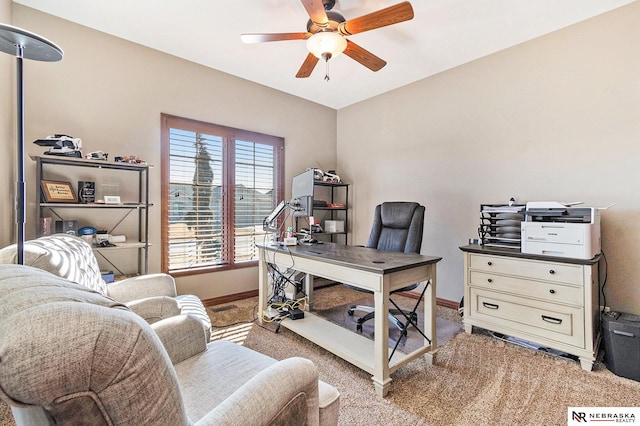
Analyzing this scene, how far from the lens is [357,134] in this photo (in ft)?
14.7

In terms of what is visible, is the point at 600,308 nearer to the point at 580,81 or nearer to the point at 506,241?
the point at 506,241

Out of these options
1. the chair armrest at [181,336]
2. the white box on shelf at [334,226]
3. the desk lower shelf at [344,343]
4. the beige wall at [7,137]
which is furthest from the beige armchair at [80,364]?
the white box on shelf at [334,226]

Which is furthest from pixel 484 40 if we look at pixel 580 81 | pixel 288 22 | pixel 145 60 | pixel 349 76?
pixel 145 60

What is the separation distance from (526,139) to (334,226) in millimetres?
2503

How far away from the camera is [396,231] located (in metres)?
2.89

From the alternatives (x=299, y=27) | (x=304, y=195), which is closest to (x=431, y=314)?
(x=304, y=195)

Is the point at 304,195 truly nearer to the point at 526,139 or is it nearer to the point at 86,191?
the point at 86,191

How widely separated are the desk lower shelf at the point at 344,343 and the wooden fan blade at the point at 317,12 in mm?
2281

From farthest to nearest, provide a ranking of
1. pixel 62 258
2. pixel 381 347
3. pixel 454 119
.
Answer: pixel 454 119 < pixel 381 347 < pixel 62 258

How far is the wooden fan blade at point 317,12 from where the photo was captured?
1817 mm

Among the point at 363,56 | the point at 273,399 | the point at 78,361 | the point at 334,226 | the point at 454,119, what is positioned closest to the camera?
the point at 78,361

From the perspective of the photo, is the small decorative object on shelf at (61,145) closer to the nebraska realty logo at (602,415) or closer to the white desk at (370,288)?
the white desk at (370,288)

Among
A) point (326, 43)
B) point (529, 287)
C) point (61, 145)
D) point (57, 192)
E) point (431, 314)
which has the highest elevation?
point (326, 43)

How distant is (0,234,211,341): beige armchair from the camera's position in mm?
1346
